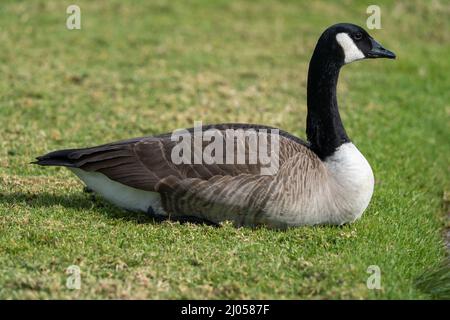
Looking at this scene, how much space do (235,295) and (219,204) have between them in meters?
1.37

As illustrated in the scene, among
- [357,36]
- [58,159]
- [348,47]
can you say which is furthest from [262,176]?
[58,159]

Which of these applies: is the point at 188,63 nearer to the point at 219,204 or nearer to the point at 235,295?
the point at 219,204

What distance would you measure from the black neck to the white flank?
1.62m

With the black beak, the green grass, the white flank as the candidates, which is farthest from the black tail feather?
the black beak

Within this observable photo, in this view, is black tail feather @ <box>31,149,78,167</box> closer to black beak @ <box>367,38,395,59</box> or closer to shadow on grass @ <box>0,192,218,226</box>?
shadow on grass @ <box>0,192,218,226</box>

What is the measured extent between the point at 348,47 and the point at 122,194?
8.48ft

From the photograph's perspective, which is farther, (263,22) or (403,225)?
(263,22)

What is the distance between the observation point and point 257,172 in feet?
21.7

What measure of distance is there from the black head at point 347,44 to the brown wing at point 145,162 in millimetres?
956

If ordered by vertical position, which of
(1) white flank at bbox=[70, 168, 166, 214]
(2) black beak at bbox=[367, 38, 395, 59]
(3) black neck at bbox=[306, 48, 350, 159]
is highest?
(2) black beak at bbox=[367, 38, 395, 59]

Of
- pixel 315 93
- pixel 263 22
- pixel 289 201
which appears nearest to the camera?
pixel 289 201

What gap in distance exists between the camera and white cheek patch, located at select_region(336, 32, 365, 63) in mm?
7207

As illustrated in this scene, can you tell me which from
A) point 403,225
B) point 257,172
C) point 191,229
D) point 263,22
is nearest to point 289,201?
point 257,172

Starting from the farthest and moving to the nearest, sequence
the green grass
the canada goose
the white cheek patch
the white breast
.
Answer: the white cheek patch < the white breast < the canada goose < the green grass
